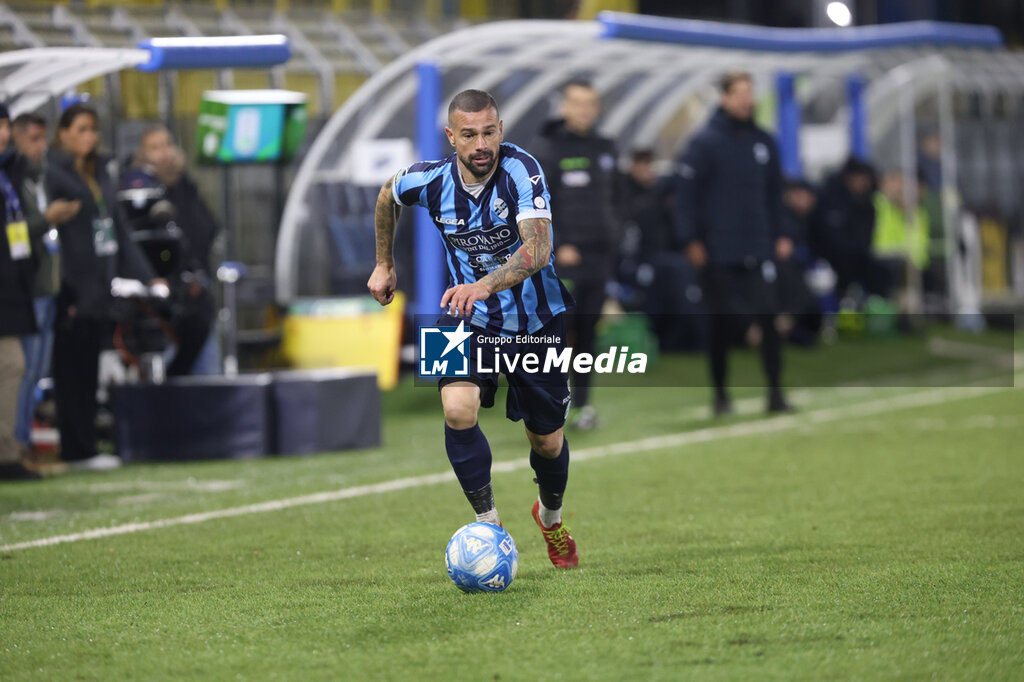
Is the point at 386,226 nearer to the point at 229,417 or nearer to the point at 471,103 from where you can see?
the point at 471,103

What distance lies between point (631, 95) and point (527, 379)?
1251cm

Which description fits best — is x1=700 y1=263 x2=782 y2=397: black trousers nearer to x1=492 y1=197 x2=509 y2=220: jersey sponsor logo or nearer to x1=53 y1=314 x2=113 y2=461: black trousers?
x1=53 y1=314 x2=113 y2=461: black trousers

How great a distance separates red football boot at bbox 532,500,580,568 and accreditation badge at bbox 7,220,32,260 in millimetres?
4419

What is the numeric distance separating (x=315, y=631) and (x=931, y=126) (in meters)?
19.5

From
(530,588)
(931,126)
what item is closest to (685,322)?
(931,126)

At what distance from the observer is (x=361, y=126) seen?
15266 mm

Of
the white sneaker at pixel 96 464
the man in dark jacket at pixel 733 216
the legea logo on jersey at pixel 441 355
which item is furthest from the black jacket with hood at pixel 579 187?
the legea logo on jersey at pixel 441 355

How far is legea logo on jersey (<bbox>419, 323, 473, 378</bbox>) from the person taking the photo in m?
5.83

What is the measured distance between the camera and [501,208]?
589 centimetres

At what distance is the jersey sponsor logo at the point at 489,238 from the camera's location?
5.92 meters

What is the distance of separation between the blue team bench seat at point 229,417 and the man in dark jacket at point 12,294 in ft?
3.31

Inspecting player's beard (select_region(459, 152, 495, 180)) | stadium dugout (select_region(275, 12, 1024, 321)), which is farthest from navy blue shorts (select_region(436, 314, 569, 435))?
stadium dugout (select_region(275, 12, 1024, 321))

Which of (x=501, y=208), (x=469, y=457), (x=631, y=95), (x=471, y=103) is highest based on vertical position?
(x=631, y=95)

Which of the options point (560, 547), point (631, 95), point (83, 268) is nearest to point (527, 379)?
point (560, 547)
